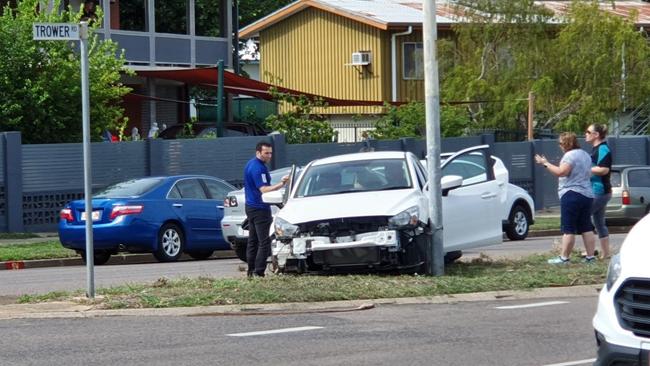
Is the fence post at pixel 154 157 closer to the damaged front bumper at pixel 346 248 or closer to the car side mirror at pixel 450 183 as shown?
the car side mirror at pixel 450 183

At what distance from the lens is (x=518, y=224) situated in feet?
84.1

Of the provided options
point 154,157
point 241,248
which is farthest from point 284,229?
point 154,157

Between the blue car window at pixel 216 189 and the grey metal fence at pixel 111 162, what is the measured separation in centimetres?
552

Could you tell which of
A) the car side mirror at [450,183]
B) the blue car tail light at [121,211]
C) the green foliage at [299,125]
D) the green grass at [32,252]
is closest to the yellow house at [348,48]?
the green foliage at [299,125]

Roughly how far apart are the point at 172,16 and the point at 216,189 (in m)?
24.6

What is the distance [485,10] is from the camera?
140 feet

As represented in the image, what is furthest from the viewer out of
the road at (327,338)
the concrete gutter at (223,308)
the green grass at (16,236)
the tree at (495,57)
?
the tree at (495,57)

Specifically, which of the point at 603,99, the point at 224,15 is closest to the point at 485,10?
the point at 603,99

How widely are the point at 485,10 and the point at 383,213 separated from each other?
29164mm

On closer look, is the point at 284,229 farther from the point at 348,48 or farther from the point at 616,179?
the point at 348,48

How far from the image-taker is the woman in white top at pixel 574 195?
16.1 metres

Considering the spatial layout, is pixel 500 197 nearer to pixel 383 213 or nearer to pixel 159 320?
pixel 383 213

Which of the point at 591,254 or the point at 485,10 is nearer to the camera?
the point at 591,254

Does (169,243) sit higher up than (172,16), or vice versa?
(172,16)
